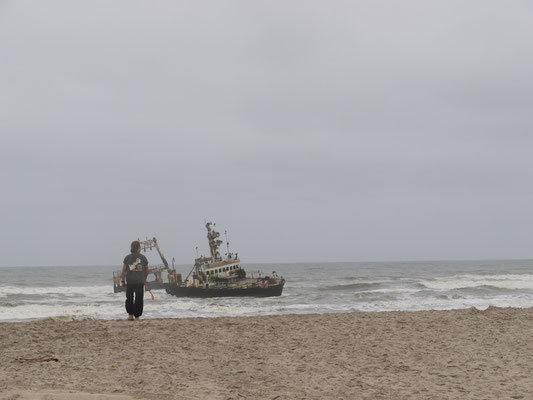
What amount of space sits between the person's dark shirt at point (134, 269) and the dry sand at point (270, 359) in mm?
974

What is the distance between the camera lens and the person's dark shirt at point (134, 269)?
466 inches

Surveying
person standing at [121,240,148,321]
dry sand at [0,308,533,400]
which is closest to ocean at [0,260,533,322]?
person standing at [121,240,148,321]

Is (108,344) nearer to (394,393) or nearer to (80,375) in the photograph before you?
(80,375)

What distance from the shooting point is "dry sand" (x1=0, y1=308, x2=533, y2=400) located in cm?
612

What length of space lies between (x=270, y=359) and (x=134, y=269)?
198 inches

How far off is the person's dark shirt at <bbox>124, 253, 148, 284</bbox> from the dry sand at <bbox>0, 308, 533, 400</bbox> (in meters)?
0.97

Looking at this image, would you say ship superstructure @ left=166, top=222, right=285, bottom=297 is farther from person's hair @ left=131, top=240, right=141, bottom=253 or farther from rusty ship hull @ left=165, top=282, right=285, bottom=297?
person's hair @ left=131, top=240, right=141, bottom=253

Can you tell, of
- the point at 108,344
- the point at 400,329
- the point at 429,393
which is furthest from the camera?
the point at 400,329

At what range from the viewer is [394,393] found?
6078 mm

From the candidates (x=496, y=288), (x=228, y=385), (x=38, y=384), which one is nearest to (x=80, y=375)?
(x=38, y=384)

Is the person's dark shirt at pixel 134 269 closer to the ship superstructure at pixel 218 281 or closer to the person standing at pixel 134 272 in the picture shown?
the person standing at pixel 134 272

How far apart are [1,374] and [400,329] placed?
7.38 meters

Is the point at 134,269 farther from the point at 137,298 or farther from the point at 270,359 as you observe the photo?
the point at 270,359

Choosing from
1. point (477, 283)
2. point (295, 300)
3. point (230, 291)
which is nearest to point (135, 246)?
point (295, 300)
